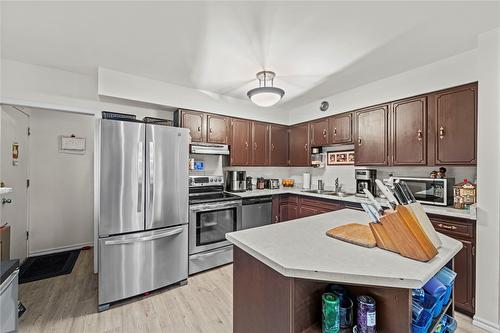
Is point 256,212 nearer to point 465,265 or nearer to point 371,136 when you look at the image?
point 371,136

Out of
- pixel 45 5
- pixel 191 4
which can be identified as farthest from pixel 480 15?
pixel 45 5

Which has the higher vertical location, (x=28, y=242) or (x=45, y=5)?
(x=45, y=5)

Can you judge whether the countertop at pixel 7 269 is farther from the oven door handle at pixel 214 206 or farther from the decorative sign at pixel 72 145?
the decorative sign at pixel 72 145

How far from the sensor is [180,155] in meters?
2.59

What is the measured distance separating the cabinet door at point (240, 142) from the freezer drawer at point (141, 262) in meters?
1.46

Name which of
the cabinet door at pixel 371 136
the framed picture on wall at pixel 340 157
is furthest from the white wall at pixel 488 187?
the framed picture on wall at pixel 340 157

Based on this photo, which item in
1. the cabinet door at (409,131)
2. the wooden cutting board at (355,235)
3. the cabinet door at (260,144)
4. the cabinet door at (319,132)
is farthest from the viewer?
the cabinet door at (260,144)

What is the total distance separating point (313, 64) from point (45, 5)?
235cm

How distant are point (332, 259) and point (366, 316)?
261mm

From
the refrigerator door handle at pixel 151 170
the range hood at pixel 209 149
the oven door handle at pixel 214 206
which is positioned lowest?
the oven door handle at pixel 214 206

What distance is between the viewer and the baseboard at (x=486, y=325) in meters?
1.83

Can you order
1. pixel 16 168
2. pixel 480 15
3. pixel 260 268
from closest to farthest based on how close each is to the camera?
pixel 260 268, pixel 480 15, pixel 16 168

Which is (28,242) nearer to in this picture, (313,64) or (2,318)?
(2,318)

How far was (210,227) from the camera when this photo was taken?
9.80 feet
